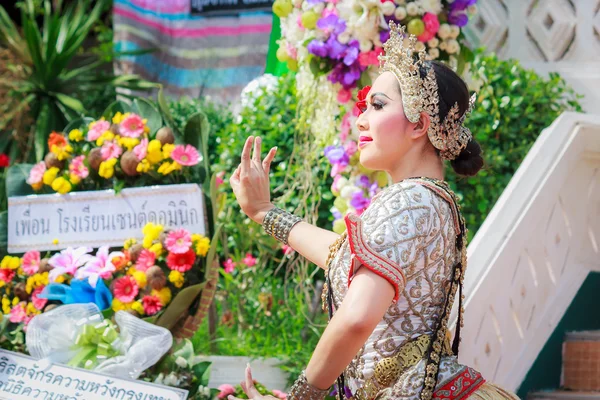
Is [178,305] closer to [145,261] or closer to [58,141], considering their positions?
[145,261]

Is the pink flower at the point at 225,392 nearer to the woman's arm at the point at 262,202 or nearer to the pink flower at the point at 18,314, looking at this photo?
the pink flower at the point at 18,314

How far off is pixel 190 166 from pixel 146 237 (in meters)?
0.39

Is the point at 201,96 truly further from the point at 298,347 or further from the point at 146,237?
the point at 146,237

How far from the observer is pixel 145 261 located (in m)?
3.30

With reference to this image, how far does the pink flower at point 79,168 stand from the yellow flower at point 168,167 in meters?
0.35

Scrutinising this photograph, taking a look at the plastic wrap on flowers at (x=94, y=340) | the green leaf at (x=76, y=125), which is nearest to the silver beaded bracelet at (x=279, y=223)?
the plastic wrap on flowers at (x=94, y=340)

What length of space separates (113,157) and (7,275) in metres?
0.65

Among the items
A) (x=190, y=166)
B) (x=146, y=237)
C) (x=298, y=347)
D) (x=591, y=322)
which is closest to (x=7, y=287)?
(x=146, y=237)

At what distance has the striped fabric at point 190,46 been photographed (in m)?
8.48

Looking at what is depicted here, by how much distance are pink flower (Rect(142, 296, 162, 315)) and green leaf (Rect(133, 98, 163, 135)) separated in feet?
2.65

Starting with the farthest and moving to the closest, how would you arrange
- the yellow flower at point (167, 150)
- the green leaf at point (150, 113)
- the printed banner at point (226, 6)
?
the printed banner at point (226, 6) < the green leaf at point (150, 113) < the yellow flower at point (167, 150)

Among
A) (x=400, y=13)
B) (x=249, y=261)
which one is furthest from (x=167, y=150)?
(x=249, y=261)

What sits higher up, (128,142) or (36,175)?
(128,142)

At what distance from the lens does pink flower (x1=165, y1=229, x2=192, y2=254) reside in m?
3.27
